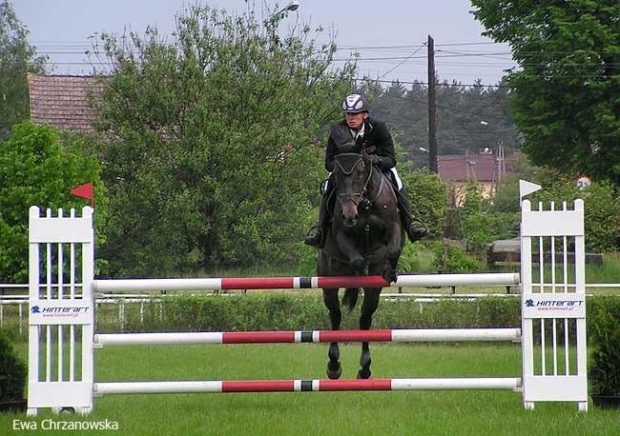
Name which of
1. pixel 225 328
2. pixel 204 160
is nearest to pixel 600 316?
pixel 225 328

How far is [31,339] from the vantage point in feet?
24.8

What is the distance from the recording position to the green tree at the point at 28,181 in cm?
1986

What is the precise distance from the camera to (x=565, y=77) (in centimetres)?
2825

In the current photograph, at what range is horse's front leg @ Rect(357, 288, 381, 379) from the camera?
8531 millimetres

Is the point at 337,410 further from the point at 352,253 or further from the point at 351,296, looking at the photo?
the point at 351,296

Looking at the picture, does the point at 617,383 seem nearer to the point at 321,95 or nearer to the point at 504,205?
the point at 321,95

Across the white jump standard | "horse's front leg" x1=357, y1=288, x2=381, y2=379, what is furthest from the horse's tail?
the white jump standard

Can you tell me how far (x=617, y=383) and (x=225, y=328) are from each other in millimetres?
9948

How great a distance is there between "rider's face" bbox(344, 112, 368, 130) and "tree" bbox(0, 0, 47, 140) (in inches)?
1625

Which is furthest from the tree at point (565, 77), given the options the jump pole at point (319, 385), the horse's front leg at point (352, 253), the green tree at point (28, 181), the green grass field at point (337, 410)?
the jump pole at point (319, 385)

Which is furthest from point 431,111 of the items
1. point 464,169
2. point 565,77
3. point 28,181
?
point 464,169

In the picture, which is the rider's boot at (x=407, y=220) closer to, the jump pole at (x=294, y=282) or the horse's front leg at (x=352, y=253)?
the horse's front leg at (x=352, y=253)

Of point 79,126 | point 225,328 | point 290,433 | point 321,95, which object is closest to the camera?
point 290,433

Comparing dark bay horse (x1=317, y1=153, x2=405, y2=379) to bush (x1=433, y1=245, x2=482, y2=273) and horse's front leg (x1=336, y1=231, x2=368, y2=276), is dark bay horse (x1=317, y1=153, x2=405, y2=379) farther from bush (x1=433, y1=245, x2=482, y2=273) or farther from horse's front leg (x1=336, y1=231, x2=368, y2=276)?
bush (x1=433, y1=245, x2=482, y2=273)
